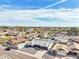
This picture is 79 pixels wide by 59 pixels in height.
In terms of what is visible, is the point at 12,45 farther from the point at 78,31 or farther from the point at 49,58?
the point at 78,31

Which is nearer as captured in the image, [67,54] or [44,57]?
[44,57]

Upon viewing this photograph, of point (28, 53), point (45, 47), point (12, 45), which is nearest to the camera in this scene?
point (28, 53)

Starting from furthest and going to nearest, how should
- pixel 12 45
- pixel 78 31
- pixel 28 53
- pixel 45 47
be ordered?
pixel 78 31
pixel 12 45
pixel 45 47
pixel 28 53

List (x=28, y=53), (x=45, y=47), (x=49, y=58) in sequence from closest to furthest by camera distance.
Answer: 1. (x=49, y=58)
2. (x=28, y=53)
3. (x=45, y=47)

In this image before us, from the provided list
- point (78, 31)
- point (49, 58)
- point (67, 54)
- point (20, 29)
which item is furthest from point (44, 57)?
point (20, 29)

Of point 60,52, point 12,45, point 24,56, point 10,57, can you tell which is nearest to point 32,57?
point 24,56

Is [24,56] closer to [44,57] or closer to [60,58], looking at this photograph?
[44,57]

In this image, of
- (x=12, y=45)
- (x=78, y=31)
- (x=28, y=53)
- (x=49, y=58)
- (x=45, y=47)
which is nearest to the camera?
(x=49, y=58)

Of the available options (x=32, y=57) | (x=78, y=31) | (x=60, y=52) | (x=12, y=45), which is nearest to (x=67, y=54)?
(x=60, y=52)

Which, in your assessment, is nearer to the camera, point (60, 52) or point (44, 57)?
point (44, 57)
